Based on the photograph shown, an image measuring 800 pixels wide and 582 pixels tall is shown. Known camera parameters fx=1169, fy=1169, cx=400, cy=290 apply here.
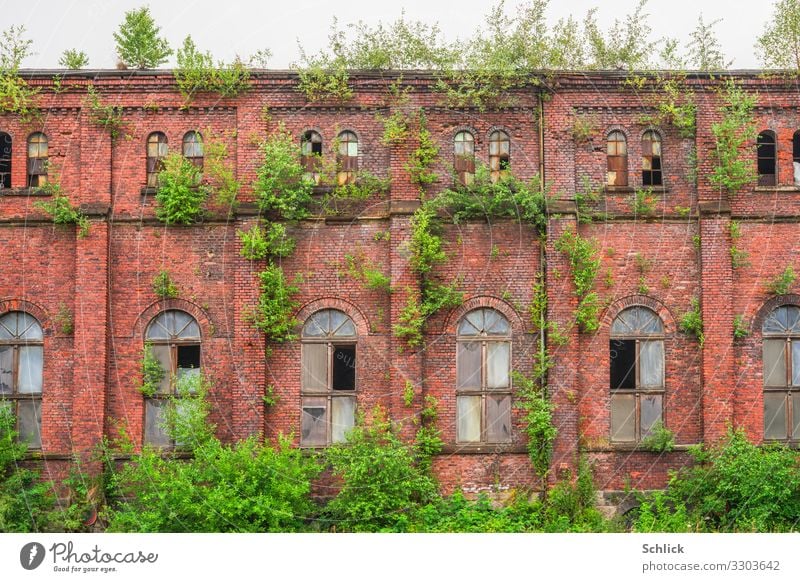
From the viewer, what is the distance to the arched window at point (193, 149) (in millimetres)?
24266

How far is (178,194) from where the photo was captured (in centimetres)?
2361

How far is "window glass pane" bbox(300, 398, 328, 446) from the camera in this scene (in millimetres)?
23547

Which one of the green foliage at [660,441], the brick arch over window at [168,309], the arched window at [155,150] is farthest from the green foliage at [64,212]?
the green foliage at [660,441]

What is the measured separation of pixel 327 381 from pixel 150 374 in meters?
3.55

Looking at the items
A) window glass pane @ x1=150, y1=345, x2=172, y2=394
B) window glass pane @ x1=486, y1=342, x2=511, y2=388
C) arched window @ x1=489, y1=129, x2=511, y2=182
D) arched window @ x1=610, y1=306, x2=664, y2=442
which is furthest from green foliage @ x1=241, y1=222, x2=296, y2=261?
arched window @ x1=610, y1=306, x2=664, y2=442

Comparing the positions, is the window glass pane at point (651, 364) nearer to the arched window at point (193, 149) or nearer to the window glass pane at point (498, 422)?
the window glass pane at point (498, 422)

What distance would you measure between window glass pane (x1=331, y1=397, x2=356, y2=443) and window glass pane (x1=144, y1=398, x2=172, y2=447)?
11.1 feet

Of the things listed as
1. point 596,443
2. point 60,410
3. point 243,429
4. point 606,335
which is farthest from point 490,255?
point 60,410

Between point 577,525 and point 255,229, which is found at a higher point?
point 255,229

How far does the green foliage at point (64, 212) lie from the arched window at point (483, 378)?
311 inches

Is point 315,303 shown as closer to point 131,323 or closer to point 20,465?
point 131,323

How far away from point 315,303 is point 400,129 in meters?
3.93

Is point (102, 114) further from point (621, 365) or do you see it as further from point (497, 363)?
point (621, 365)

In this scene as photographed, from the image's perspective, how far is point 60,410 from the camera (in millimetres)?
23547
